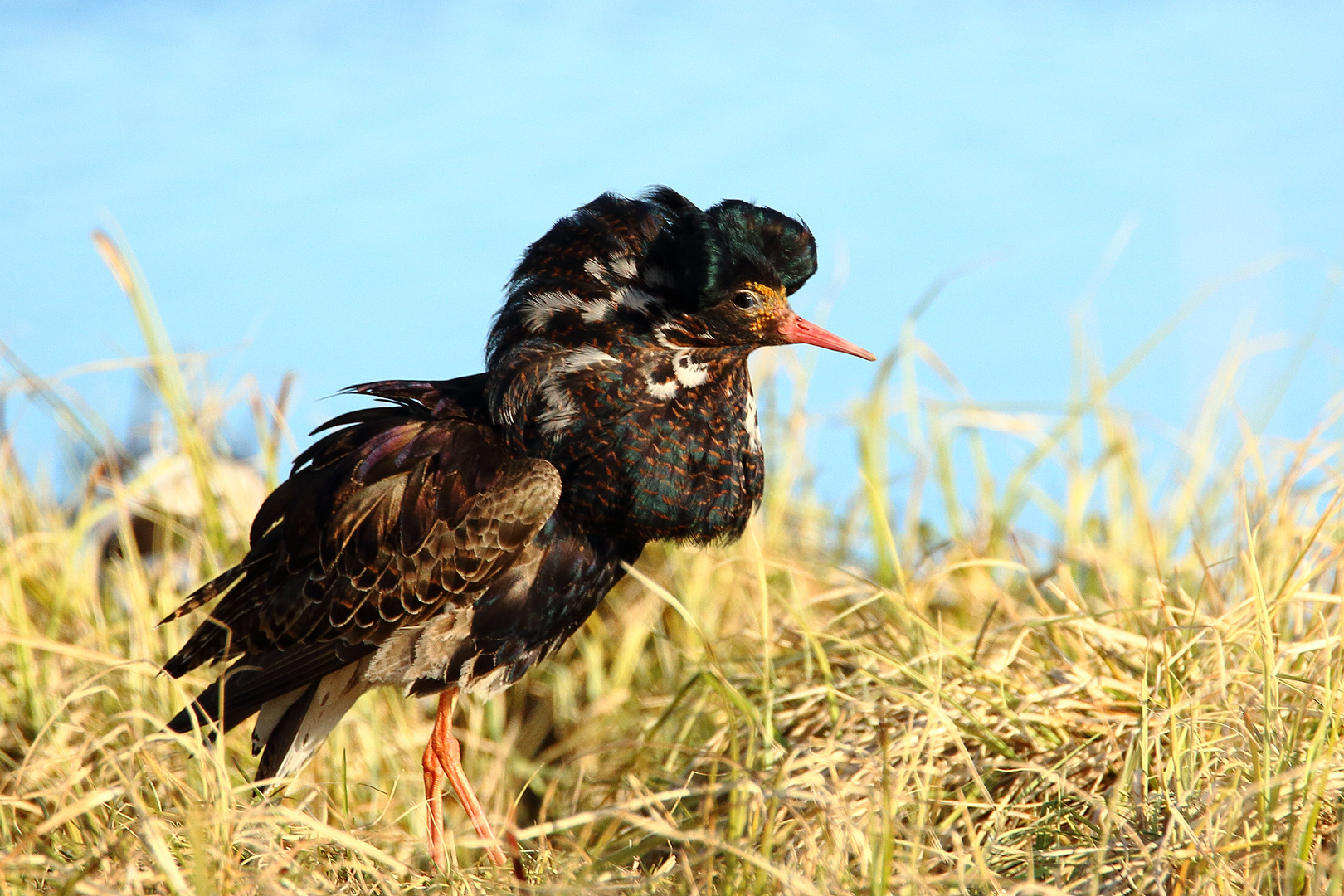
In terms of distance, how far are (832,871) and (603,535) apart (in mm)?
1123

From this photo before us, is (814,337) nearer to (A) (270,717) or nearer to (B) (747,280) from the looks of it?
(B) (747,280)

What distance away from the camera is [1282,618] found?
3.54 m

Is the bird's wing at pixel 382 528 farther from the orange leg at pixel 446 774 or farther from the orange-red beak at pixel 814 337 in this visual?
the orange-red beak at pixel 814 337

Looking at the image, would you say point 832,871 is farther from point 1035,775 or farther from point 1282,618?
point 1282,618

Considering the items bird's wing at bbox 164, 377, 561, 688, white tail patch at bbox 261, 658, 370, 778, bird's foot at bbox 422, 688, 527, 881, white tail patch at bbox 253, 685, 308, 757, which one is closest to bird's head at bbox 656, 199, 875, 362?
bird's wing at bbox 164, 377, 561, 688

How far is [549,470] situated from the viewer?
308 centimetres

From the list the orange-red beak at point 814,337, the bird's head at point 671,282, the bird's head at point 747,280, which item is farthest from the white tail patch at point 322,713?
the orange-red beak at point 814,337

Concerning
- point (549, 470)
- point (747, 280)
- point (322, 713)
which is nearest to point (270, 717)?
point (322, 713)

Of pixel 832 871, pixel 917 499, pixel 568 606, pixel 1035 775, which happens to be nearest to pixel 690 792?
pixel 832 871

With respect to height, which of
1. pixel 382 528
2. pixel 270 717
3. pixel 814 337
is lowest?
pixel 270 717

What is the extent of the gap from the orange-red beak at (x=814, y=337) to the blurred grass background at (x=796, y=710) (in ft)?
1.36

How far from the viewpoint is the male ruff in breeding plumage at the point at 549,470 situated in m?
3.08

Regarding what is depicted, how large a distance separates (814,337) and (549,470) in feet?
2.65

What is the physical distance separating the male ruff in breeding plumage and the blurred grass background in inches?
11.6
